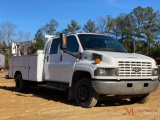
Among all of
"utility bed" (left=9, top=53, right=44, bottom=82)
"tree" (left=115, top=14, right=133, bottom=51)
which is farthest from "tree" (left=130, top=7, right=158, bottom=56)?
"utility bed" (left=9, top=53, right=44, bottom=82)

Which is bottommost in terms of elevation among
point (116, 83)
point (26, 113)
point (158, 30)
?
point (26, 113)

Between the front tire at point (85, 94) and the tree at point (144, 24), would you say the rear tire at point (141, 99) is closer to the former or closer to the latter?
the front tire at point (85, 94)

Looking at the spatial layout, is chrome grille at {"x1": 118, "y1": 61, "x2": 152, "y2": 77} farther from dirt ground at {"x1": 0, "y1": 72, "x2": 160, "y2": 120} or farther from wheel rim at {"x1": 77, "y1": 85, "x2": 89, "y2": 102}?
wheel rim at {"x1": 77, "y1": 85, "x2": 89, "y2": 102}

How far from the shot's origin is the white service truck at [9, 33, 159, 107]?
8.23 meters

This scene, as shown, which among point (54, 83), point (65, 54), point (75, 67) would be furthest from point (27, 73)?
point (75, 67)

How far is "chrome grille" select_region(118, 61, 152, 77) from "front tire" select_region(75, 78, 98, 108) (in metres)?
0.90

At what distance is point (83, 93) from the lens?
28.6 feet

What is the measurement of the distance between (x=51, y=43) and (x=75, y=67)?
2137 millimetres

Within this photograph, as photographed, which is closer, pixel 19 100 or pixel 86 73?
pixel 86 73

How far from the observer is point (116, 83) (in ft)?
26.9

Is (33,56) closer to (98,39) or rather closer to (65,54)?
(65,54)

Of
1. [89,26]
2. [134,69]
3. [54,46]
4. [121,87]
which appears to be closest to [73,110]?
[121,87]

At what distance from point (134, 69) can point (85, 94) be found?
59.1 inches

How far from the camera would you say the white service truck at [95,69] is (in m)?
8.23
